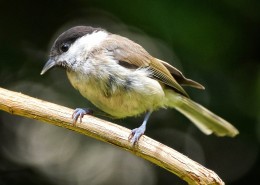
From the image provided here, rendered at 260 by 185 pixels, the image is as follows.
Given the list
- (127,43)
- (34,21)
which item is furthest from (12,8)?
(127,43)

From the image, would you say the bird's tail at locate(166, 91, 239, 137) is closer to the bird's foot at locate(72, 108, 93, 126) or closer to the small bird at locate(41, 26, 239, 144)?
the small bird at locate(41, 26, 239, 144)

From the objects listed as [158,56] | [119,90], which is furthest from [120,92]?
[158,56]

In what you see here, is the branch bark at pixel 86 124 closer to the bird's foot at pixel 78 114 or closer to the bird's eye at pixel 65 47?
the bird's foot at pixel 78 114

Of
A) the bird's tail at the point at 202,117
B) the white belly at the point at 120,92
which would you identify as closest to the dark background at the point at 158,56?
the bird's tail at the point at 202,117

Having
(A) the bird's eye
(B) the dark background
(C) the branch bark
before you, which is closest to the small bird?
(A) the bird's eye

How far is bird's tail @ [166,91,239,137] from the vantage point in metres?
3.63

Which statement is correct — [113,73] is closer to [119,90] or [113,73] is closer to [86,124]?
[119,90]

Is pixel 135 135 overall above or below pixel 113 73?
below

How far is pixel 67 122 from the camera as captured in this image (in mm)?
2723

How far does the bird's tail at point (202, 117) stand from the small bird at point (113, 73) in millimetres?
44

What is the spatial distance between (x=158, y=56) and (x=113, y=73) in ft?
3.28

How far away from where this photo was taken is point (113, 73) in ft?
10.3

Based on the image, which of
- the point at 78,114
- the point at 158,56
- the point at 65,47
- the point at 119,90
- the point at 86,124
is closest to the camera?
the point at 86,124

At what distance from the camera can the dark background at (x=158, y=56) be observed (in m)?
3.91
